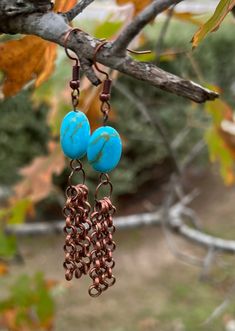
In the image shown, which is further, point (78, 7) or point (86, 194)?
point (86, 194)

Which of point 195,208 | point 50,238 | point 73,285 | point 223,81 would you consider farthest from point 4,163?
point 223,81

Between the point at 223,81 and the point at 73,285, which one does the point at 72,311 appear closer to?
the point at 73,285

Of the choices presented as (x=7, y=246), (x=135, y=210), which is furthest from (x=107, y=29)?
(x=135, y=210)

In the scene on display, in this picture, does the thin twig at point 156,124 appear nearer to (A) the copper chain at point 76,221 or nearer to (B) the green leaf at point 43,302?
(B) the green leaf at point 43,302

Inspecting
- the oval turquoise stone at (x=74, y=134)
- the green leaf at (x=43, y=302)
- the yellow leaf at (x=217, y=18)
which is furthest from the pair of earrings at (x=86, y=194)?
the green leaf at (x=43, y=302)

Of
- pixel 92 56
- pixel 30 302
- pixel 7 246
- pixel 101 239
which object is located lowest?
pixel 30 302

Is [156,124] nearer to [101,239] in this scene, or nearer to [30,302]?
[30,302]

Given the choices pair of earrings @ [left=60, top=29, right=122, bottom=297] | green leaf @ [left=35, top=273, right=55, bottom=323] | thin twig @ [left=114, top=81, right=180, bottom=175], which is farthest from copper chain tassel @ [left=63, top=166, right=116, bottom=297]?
green leaf @ [left=35, top=273, right=55, bottom=323]
